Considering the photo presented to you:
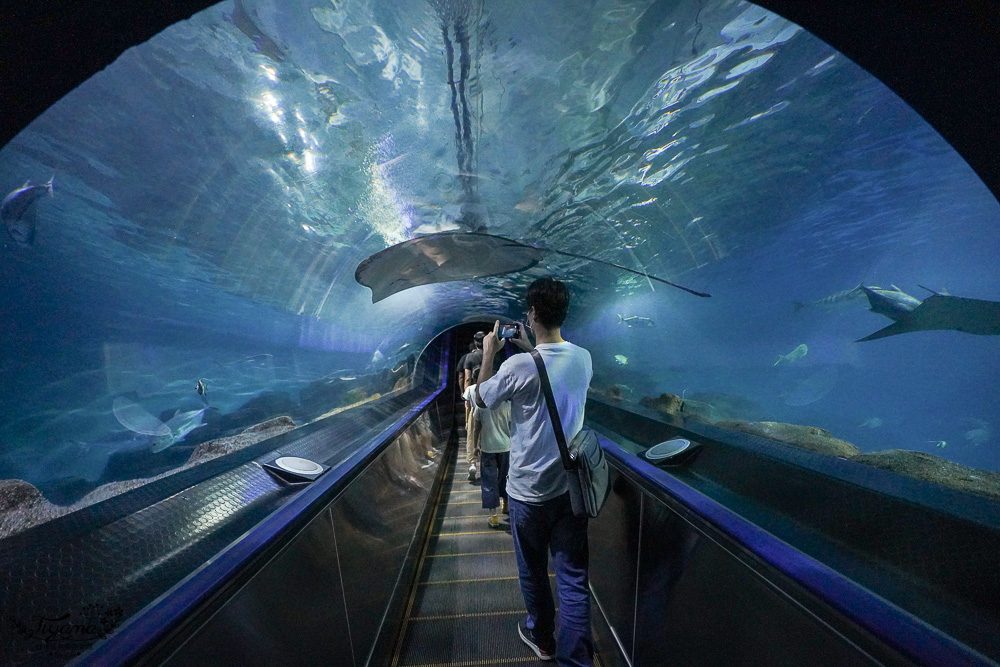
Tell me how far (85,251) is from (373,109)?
10.1 meters

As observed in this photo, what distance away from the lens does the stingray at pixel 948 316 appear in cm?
648

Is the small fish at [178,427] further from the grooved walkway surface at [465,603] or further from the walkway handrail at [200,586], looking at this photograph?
the walkway handrail at [200,586]

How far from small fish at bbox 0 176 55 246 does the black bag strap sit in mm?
5955

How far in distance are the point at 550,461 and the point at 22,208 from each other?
6353 mm

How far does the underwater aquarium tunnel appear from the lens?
117 cm

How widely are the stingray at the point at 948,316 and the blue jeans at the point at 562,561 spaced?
27.7ft

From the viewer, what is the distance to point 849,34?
1.47 m

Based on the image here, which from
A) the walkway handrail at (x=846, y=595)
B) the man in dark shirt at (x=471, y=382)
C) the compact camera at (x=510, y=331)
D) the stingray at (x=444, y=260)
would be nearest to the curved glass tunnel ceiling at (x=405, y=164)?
the stingray at (x=444, y=260)

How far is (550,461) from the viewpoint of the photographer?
2.06 meters

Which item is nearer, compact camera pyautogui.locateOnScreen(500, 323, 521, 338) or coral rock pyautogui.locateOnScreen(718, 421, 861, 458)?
compact camera pyautogui.locateOnScreen(500, 323, 521, 338)

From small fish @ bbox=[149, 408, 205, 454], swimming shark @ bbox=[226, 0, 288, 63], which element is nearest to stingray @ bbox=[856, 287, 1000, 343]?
→ swimming shark @ bbox=[226, 0, 288, 63]

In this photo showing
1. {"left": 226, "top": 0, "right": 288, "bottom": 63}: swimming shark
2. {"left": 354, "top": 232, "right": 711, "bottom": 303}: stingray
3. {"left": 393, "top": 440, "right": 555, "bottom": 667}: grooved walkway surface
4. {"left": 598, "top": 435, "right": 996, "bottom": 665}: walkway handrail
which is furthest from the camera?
{"left": 354, "top": 232, "right": 711, "bottom": 303}: stingray

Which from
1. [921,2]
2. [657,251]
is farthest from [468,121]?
[657,251]

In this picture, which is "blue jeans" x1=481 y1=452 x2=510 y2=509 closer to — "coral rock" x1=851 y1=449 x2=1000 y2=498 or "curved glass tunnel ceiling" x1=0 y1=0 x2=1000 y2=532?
"curved glass tunnel ceiling" x1=0 y1=0 x2=1000 y2=532
